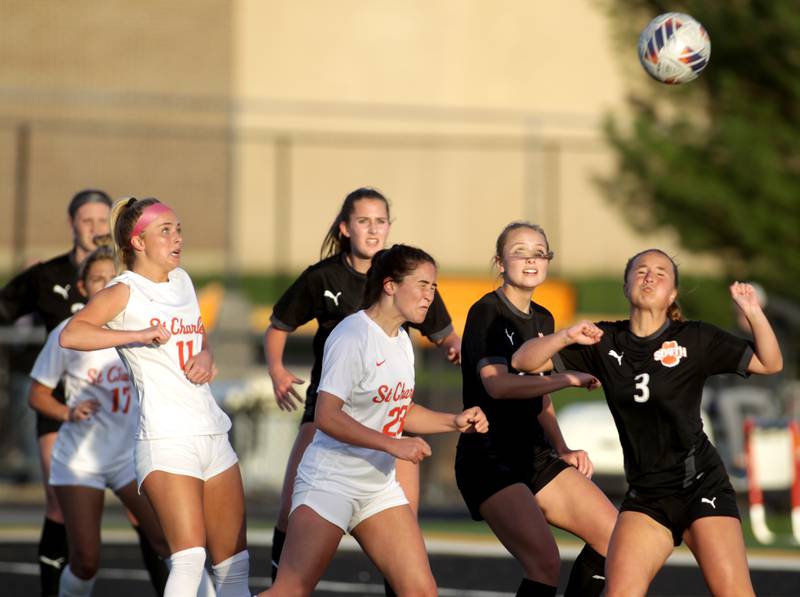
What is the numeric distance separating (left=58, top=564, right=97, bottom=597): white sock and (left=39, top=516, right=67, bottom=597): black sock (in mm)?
607

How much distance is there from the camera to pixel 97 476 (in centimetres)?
774

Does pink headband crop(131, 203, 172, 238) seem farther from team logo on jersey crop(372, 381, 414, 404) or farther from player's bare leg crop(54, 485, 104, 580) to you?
player's bare leg crop(54, 485, 104, 580)

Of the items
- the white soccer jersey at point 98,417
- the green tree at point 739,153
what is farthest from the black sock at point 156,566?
the green tree at point 739,153

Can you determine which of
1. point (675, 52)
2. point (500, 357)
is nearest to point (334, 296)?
point (500, 357)

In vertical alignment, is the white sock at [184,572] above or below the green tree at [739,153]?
below

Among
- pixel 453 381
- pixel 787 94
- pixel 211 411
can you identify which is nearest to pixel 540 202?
pixel 787 94

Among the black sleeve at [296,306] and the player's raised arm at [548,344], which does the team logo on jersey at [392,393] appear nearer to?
the player's raised arm at [548,344]

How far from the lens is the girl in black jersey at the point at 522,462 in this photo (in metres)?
6.76

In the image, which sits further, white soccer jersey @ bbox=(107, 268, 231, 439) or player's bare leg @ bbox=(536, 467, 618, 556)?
player's bare leg @ bbox=(536, 467, 618, 556)

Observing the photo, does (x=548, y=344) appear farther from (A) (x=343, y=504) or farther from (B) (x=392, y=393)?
(A) (x=343, y=504)

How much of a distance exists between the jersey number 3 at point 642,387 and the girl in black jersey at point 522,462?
584 millimetres

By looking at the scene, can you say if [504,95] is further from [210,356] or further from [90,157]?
[210,356]

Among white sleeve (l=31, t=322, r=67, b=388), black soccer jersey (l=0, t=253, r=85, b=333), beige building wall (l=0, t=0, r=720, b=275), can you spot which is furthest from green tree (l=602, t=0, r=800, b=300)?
white sleeve (l=31, t=322, r=67, b=388)

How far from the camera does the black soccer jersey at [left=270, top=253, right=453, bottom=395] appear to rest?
768 centimetres
